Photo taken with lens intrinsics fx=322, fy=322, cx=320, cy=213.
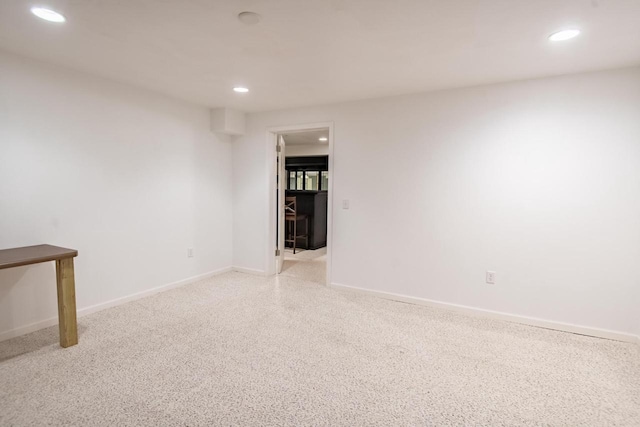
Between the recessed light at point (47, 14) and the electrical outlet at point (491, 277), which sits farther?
the electrical outlet at point (491, 277)

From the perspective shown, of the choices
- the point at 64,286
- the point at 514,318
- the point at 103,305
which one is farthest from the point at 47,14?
the point at 514,318

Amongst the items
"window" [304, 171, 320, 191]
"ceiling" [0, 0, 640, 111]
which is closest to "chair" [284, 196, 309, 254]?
"window" [304, 171, 320, 191]

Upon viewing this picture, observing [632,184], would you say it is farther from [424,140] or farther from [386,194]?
[386,194]

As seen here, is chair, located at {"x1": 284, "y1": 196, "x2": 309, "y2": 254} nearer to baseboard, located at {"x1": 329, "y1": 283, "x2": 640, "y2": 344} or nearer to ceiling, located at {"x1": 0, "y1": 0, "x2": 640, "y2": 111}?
baseboard, located at {"x1": 329, "y1": 283, "x2": 640, "y2": 344}

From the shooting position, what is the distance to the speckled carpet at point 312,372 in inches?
69.4

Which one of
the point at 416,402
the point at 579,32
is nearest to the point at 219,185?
the point at 416,402

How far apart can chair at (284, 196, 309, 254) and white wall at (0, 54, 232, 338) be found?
6.14 feet

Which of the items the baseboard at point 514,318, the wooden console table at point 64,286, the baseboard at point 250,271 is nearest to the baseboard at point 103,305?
the baseboard at point 250,271

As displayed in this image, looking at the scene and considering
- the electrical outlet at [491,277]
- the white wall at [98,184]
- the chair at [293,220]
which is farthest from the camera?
the chair at [293,220]

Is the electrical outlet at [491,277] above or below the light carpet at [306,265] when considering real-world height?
above

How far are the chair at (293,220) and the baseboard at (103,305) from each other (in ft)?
5.94

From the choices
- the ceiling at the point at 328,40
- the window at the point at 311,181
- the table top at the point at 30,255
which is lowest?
the table top at the point at 30,255

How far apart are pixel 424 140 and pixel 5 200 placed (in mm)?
3692

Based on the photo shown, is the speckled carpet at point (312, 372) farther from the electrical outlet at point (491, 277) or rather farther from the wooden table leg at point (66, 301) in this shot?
the electrical outlet at point (491, 277)
